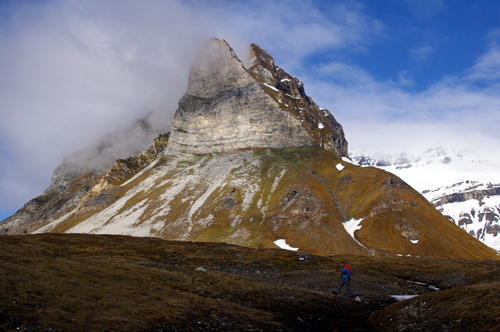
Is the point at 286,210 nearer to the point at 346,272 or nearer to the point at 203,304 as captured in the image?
the point at 346,272

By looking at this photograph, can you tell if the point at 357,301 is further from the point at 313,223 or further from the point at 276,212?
the point at 276,212

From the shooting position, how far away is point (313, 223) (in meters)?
129

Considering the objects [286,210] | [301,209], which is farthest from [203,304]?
[286,210]

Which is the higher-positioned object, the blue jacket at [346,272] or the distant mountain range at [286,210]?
the distant mountain range at [286,210]

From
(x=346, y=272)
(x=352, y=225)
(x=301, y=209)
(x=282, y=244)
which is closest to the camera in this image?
(x=346, y=272)

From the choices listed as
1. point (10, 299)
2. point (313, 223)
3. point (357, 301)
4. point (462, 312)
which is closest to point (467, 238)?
point (313, 223)

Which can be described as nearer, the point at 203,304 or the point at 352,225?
the point at 203,304

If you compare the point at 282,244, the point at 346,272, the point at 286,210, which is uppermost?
the point at 286,210

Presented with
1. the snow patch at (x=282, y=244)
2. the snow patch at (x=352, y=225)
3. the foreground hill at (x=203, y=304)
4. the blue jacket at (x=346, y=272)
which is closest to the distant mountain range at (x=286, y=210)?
the snow patch at (x=352, y=225)

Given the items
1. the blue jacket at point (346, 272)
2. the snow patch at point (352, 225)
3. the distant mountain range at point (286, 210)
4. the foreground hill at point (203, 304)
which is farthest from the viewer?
the snow patch at point (352, 225)

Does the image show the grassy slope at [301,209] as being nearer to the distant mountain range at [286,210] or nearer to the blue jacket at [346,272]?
the distant mountain range at [286,210]

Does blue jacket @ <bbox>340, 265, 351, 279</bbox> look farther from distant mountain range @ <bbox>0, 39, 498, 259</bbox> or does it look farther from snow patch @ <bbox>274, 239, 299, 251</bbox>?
snow patch @ <bbox>274, 239, 299, 251</bbox>

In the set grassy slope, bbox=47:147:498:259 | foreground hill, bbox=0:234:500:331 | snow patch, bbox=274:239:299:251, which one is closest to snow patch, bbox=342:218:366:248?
grassy slope, bbox=47:147:498:259

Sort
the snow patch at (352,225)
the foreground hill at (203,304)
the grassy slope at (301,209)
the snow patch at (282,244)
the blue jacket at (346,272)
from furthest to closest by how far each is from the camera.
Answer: the snow patch at (352,225), the snow patch at (282,244), the grassy slope at (301,209), the blue jacket at (346,272), the foreground hill at (203,304)
